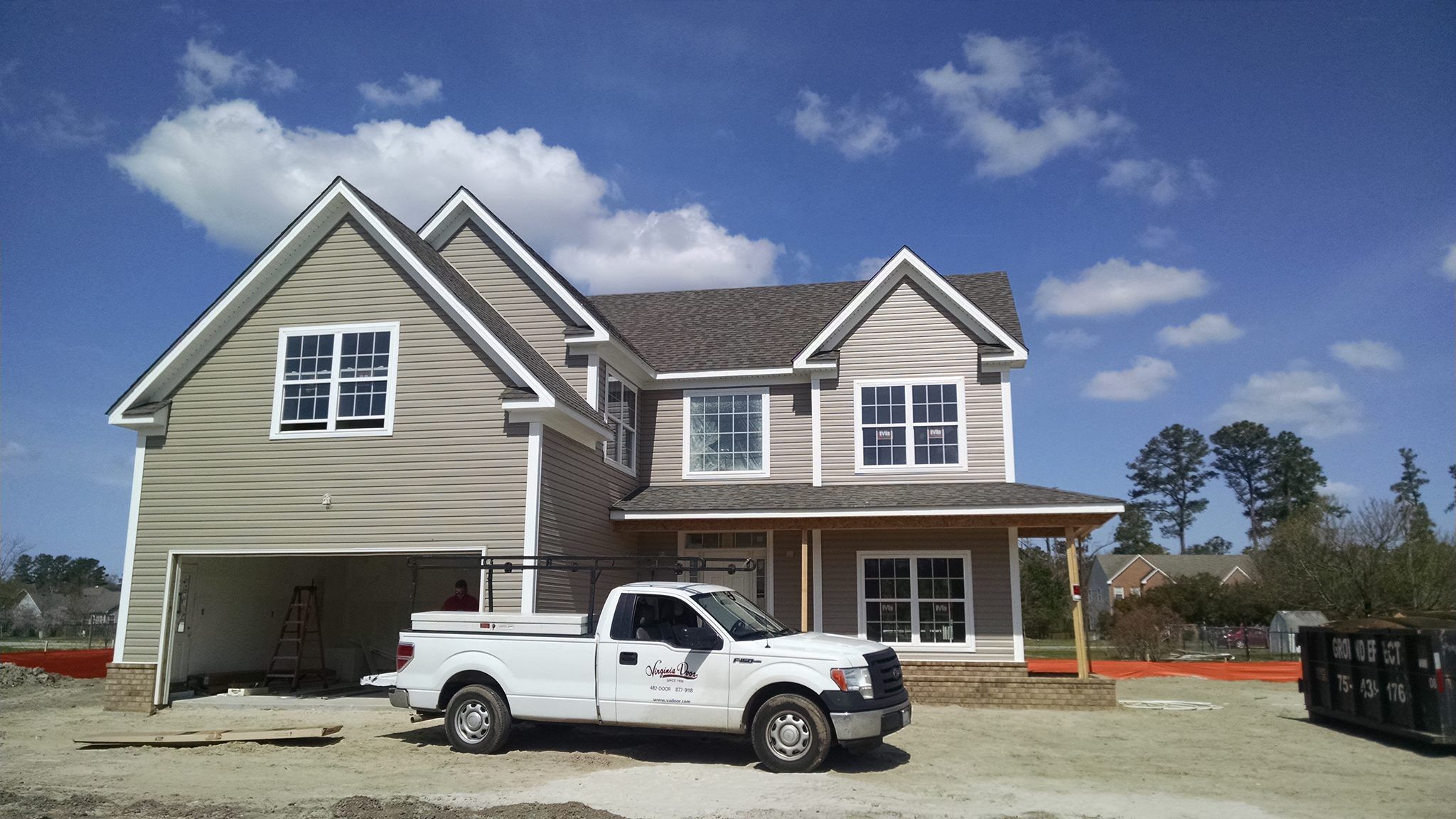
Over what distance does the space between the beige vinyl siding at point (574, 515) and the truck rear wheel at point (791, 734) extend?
5493 mm

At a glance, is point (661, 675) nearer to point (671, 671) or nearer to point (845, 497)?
point (671, 671)

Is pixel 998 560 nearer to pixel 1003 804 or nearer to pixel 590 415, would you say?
pixel 590 415

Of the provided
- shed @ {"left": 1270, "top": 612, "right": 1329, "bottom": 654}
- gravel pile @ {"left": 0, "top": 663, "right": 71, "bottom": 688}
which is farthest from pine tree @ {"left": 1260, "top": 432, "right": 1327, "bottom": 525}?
gravel pile @ {"left": 0, "top": 663, "right": 71, "bottom": 688}

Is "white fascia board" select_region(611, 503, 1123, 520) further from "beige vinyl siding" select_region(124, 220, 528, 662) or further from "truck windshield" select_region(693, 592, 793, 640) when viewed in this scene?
"truck windshield" select_region(693, 592, 793, 640)

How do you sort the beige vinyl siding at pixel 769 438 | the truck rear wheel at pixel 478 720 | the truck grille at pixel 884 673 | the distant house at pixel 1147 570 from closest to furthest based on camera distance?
the truck grille at pixel 884 673
the truck rear wheel at pixel 478 720
the beige vinyl siding at pixel 769 438
the distant house at pixel 1147 570

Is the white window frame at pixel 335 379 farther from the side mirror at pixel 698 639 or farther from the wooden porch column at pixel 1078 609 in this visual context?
the wooden porch column at pixel 1078 609

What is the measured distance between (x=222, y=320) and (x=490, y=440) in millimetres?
5019

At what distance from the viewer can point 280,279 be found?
1573 cm

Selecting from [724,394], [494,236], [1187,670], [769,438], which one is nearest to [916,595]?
[769,438]

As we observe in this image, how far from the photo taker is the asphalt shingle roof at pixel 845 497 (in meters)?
16.4

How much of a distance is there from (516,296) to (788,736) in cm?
1093

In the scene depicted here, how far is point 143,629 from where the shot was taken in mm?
14820

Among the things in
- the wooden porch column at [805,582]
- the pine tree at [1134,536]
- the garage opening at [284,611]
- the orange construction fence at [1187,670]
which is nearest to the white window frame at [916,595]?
the wooden porch column at [805,582]

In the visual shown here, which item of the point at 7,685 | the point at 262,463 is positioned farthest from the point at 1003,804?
the point at 7,685
